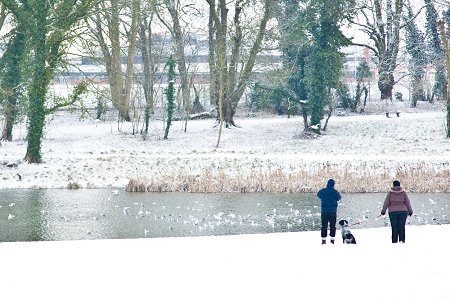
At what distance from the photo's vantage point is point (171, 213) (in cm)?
2205

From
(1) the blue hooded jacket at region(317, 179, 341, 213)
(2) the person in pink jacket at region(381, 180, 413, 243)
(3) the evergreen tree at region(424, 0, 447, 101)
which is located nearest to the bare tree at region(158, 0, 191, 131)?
(3) the evergreen tree at region(424, 0, 447, 101)

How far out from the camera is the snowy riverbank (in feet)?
90.3

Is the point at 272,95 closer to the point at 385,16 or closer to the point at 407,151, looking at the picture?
the point at 385,16

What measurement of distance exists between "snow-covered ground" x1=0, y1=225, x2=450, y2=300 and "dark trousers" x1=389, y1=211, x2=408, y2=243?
203 mm

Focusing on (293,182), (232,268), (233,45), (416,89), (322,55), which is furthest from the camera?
(416,89)

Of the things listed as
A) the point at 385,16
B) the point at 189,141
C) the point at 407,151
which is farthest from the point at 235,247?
the point at 385,16

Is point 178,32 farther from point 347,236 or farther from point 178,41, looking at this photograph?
point 347,236

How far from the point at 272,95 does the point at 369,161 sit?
65.2 feet

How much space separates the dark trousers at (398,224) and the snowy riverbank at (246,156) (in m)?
11.0

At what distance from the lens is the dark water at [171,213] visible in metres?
19.3

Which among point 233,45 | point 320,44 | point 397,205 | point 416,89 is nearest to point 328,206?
point 397,205

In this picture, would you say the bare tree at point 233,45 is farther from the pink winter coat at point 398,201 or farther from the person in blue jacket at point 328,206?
the pink winter coat at point 398,201

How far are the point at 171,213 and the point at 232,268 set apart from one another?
8845 mm

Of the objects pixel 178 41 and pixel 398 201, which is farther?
pixel 178 41
